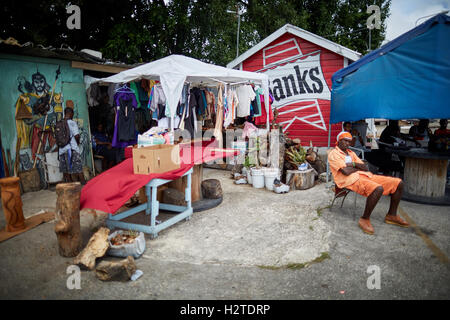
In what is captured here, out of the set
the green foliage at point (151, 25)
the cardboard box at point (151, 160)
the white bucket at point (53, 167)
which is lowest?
the white bucket at point (53, 167)

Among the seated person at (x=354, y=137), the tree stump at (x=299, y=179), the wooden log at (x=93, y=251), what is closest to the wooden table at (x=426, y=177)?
the tree stump at (x=299, y=179)

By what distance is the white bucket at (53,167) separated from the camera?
729cm

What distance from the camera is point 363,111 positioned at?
6094mm

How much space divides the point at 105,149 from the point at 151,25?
855cm

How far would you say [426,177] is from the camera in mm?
6125

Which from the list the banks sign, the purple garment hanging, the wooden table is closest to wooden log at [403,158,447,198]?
the wooden table

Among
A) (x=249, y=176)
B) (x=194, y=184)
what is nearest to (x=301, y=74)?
(x=249, y=176)

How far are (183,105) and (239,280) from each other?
5214 millimetres

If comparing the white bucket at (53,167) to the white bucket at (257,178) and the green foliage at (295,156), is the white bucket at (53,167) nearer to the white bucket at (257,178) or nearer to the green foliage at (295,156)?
the white bucket at (257,178)

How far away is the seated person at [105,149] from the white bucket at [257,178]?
3943 millimetres

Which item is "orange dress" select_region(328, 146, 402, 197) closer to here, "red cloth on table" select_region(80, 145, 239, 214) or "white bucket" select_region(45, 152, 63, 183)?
"red cloth on table" select_region(80, 145, 239, 214)

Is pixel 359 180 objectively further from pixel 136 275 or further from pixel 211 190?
pixel 136 275

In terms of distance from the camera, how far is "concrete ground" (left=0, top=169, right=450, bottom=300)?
3.13 meters
